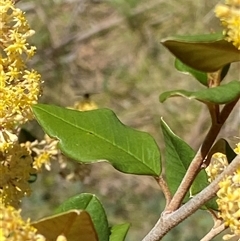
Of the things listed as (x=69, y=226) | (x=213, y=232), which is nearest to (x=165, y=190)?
(x=213, y=232)

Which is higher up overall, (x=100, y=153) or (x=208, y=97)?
(x=208, y=97)

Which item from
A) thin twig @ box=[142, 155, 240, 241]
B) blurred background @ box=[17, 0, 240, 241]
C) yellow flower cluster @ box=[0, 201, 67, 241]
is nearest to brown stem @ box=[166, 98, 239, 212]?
thin twig @ box=[142, 155, 240, 241]

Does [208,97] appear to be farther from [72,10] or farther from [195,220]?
[72,10]

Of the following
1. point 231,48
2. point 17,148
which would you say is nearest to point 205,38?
point 231,48

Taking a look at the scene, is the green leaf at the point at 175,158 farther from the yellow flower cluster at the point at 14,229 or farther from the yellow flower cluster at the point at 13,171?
the yellow flower cluster at the point at 14,229

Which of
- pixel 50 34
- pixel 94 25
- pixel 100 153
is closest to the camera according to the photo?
pixel 100 153
